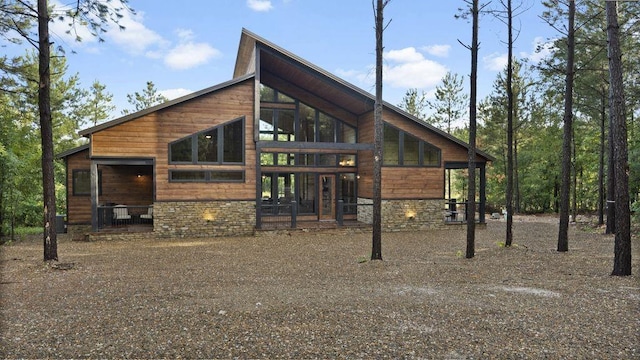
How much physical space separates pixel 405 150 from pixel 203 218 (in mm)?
8528

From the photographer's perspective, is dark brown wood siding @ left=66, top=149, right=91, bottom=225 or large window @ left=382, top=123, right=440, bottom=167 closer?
dark brown wood siding @ left=66, top=149, right=91, bottom=225

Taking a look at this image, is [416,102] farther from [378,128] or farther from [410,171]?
[378,128]

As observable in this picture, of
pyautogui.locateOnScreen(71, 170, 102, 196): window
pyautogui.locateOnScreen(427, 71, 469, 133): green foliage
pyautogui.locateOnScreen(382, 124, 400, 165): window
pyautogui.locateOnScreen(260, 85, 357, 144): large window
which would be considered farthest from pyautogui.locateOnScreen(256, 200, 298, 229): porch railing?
pyautogui.locateOnScreen(427, 71, 469, 133): green foliage

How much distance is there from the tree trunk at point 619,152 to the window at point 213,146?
10836 mm

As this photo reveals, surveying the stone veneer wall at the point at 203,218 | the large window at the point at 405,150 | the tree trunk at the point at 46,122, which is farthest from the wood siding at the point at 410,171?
the tree trunk at the point at 46,122

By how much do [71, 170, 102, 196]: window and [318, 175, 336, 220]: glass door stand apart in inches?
366

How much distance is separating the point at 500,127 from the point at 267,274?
22.4m

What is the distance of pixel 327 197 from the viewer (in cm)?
1611

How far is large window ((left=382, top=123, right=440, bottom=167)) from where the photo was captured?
586 inches

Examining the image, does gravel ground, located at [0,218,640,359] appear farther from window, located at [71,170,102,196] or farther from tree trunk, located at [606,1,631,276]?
window, located at [71,170,102,196]

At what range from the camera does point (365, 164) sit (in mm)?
15617

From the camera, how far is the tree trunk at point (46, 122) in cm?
802

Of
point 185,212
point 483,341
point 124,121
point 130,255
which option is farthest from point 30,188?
point 483,341

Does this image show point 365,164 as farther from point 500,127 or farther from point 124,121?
point 500,127
